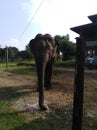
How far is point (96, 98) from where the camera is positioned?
447 inches

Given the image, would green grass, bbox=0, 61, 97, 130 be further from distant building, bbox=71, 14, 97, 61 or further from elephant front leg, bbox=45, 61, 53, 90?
distant building, bbox=71, 14, 97, 61

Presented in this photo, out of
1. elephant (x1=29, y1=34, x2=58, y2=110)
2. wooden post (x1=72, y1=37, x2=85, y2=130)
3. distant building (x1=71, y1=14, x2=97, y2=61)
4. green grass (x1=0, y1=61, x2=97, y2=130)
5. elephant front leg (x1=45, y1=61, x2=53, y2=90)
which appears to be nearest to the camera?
wooden post (x1=72, y1=37, x2=85, y2=130)

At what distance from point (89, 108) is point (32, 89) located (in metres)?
3.39

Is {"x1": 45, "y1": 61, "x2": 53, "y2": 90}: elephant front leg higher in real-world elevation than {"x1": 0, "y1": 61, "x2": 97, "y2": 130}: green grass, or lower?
higher

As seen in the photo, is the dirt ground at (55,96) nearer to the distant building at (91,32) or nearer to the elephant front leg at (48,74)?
the elephant front leg at (48,74)

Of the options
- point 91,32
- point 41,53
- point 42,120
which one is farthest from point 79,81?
point 91,32

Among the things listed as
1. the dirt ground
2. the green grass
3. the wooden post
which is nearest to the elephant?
the green grass

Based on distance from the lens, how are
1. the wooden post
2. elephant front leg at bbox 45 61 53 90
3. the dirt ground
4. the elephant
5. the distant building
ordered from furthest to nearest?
the distant building → elephant front leg at bbox 45 61 53 90 → the dirt ground → the elephant → the wooden post

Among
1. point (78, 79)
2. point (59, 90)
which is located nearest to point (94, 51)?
point (59, 90)

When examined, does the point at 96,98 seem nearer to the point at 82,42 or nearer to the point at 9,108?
the point at 9,108

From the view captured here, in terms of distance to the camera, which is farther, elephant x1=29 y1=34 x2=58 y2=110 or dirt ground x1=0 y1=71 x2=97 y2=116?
dirt ground x1=0 y1=71 x2=97 y2=116

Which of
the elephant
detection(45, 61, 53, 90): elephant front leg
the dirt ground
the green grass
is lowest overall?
the green grass

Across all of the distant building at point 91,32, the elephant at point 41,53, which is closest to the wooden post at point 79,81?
the elephant at point 41,53

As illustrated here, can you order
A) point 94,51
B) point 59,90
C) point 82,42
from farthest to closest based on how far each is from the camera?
point 94,51
point 59,90
point 82,42
